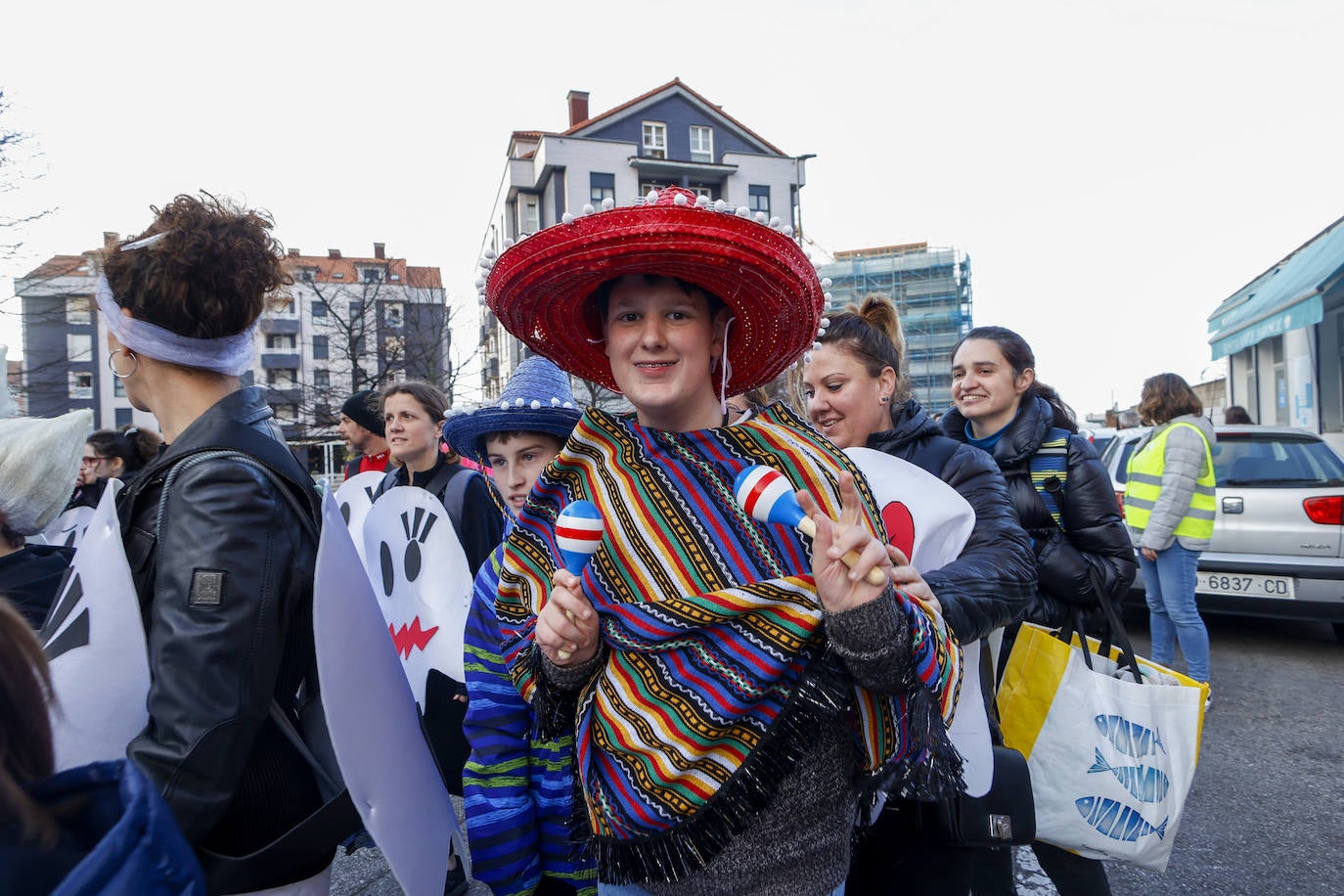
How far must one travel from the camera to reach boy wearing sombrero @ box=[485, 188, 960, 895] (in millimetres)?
1266

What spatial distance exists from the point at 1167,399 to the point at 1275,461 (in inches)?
72.0

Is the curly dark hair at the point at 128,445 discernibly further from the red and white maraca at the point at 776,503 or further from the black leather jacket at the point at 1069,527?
the red and white maraca at the point at 776,503

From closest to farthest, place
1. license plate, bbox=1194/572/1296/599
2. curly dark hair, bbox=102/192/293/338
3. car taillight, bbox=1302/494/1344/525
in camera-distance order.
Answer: curly dark hair, bbox=102/192/293/338
car taillight, bbox=1302/494/1344/525
license plate, bbox=1194/572/1296/599

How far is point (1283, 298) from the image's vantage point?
11.9 metres

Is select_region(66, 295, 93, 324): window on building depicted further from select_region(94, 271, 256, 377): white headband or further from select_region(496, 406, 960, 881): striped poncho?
select_region(496, 406, 960, 881): striped poncho

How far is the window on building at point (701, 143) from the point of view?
129 feet

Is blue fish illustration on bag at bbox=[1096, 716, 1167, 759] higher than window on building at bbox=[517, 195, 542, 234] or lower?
lower

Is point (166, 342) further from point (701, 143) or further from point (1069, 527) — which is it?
point (701, 143)

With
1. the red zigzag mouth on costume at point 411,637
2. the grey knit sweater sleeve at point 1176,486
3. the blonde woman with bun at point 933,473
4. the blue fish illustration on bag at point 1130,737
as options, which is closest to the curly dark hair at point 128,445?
the red zigzag mouth on costume at point 411,637

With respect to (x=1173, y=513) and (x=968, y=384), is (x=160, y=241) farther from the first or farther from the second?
(x=1173, y=513)

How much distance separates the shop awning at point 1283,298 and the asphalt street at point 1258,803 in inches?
293

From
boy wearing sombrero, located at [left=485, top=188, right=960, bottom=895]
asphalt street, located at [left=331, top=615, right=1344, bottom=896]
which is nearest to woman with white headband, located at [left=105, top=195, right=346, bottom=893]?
boy wearing sombrero, located at [left=485, top=188, right=960, bottom=895]

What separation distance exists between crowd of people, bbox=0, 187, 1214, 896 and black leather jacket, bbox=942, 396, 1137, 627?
699mm

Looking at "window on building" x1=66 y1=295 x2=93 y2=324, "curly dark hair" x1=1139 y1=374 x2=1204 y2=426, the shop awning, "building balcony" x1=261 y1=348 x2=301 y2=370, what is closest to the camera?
"window on building" x1=66 y1=295 x2=93 y2=324
